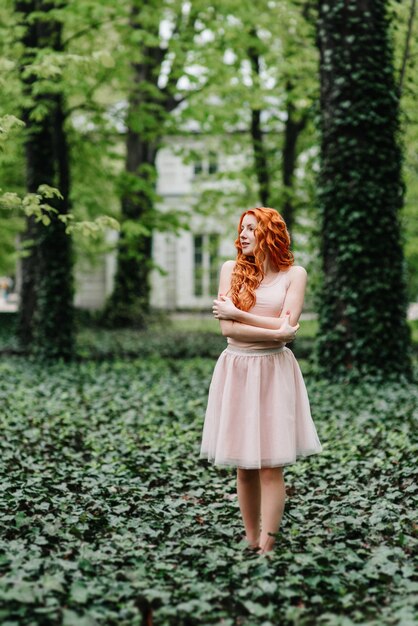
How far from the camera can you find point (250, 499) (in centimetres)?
457

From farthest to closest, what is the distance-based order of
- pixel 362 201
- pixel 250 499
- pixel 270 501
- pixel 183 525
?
pixel 362 201
pixel 183 525
pixel 250 499
pixel 270 501

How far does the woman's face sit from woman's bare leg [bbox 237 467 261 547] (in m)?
1.37

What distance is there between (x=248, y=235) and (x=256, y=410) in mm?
1061

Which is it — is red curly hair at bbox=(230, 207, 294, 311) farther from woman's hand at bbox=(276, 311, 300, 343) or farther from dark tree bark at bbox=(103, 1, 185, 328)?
dark tree bark at bbox=(103, 1, 185, 328)

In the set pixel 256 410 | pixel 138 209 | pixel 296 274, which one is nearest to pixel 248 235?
pixel 296 274

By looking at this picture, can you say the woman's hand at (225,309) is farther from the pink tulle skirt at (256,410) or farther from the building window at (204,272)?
the building window at (204,272)

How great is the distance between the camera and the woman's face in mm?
4414

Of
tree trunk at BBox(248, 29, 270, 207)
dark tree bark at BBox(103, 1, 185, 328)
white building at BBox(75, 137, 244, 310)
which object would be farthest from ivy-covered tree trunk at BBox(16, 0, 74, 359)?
white building at BBox(75, 137, 244, 310)

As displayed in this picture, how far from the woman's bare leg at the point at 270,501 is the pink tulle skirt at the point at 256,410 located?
128mm

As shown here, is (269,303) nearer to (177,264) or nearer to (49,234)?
(49,234)

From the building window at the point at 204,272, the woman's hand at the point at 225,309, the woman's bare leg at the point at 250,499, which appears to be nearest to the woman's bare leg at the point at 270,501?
the woman's bare leg at the point at 250,499

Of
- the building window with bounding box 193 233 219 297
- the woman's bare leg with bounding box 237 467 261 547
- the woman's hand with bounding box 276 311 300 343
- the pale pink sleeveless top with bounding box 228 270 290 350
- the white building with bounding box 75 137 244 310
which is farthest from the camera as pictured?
the white building with bounding box 75 137 244 310

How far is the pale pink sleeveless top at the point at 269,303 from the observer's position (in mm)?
4352

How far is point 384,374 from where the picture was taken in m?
11.1
